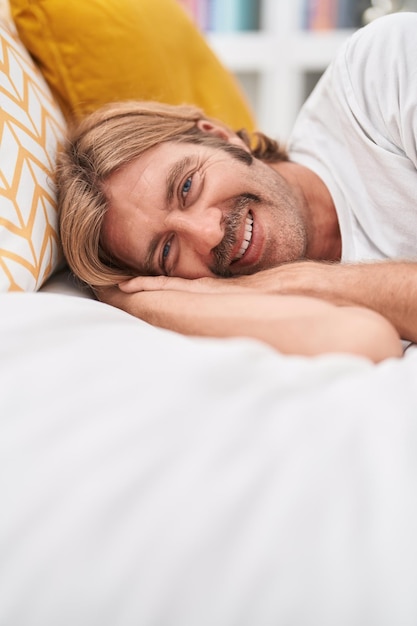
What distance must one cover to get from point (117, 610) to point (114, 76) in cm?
108

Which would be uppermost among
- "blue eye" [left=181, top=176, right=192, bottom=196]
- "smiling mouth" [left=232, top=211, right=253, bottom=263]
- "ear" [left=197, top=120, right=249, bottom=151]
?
"ear" [left=197, top=120, right=249, bottom=151]

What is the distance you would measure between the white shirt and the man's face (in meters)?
0.11

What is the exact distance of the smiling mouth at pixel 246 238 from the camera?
1125mm

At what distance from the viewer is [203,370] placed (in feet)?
1.89

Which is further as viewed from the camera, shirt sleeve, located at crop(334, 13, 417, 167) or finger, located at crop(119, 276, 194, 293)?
shirt sleeve, located at crop(334, 13, 417, 167)

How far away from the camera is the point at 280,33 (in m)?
2.36

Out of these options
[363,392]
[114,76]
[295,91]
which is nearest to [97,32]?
[114,76]

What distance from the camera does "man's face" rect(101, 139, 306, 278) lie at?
112cm

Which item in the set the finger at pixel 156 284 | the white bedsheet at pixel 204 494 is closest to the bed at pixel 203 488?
the white bedsheet at pixel 204 494

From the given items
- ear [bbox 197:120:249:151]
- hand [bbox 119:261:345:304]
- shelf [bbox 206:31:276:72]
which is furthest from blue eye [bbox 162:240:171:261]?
shelf [bbox 206:31:276:72]

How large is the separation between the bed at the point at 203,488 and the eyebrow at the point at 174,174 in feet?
1.86

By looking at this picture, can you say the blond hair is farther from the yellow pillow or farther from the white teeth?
the white teeth

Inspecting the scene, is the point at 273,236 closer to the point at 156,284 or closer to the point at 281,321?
the point at 156,284

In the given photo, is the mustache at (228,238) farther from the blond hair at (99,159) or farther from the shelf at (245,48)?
the shelf at (245,48)
